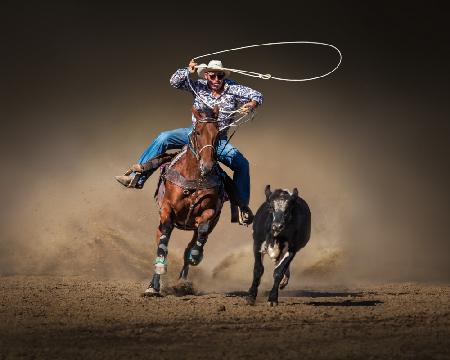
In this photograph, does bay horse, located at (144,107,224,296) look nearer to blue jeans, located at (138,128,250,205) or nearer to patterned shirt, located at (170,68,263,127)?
blue jeans, located at (138,128,250,205)

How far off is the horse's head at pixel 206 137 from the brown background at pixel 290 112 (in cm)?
587

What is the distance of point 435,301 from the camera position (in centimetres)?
975

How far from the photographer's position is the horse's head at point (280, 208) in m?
9.23

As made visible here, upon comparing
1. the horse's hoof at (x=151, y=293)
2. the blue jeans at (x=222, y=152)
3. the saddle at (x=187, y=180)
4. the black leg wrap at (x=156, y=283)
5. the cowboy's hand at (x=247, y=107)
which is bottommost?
the horse's hoof at (x=151, y=293)

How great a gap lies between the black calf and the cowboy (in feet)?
4.86

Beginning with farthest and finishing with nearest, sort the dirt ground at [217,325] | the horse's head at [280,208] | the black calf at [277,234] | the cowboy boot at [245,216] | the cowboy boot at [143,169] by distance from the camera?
1. the cowboy boot at [245,216]
2. the cowboy boot at [143,169]
3. the black calf at [277,234]
4. the horse's head at [280,208]
5. the dirt ground at [217,325]

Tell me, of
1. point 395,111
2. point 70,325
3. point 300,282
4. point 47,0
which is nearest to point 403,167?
point 395,111

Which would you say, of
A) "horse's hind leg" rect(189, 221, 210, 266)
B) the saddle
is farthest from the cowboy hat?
"horse's hind leg" rect(189, 221, 210, 266)

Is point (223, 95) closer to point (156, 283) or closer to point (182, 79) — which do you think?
point (182, 79)

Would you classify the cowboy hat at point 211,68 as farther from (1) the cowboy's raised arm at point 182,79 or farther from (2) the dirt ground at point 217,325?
(2) the dirt ground at point 217,325

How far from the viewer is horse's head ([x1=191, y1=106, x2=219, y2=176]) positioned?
9844mm

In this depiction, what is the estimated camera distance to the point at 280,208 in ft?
30.6

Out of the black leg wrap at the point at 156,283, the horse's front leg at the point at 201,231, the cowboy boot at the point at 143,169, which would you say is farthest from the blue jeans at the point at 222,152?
the black leg wrap at the point at 156,283

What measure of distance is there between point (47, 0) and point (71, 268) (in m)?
5.66
